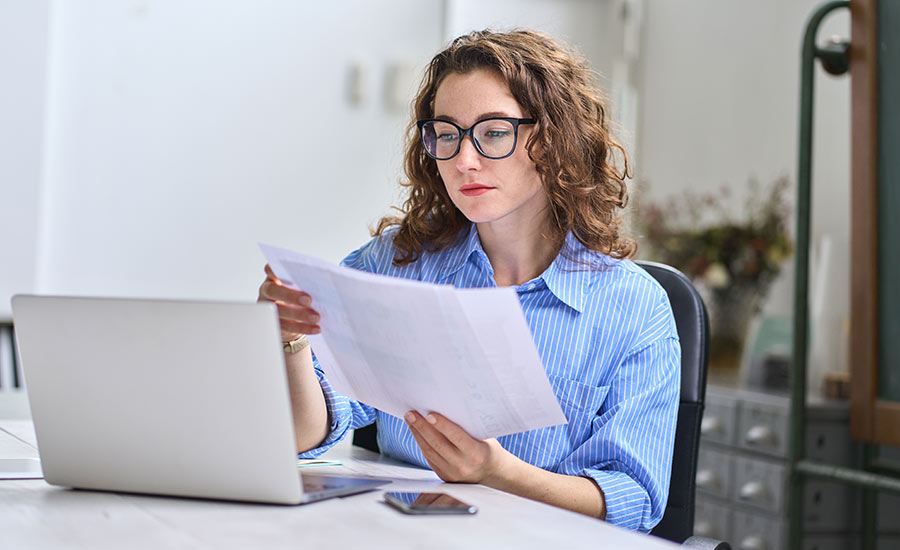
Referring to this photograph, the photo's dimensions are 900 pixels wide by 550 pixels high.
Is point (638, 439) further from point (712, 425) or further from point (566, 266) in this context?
point (712, 425)

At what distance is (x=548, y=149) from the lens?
1.31 m

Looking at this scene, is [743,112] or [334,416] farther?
[743,112]

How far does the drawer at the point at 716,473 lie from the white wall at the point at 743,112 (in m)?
0.35

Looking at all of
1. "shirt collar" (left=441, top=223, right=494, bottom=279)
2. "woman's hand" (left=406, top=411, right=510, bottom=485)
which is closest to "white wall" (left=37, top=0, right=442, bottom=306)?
"shirt collar" (left=441, top=223, right=494, bottom=279)

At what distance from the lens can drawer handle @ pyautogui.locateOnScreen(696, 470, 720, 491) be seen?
2.60 metres

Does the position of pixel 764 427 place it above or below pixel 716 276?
below

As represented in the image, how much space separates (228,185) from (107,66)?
0.49 meters

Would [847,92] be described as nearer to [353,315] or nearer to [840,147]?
[840,147]

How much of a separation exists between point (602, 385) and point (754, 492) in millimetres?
1351

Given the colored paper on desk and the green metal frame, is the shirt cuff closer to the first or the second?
the colored paper on desk

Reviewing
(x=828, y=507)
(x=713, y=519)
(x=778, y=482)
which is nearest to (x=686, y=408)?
(x=778, y=482)

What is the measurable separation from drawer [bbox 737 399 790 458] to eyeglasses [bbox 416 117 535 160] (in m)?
1.36

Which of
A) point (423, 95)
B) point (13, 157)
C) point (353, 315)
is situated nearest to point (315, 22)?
point (13, 157)

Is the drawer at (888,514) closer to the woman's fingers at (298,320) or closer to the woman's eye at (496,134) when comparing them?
the woman's eye at (496,134)
